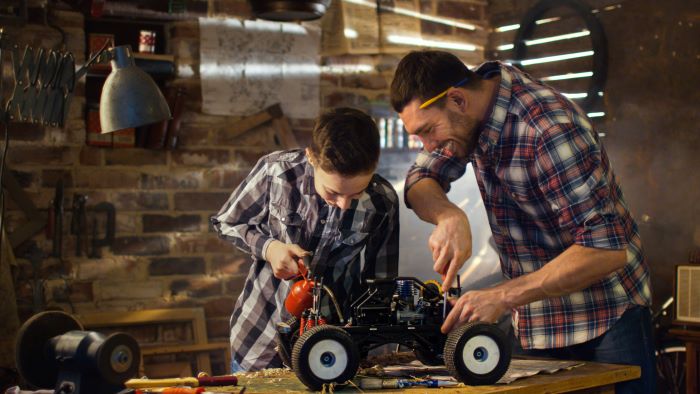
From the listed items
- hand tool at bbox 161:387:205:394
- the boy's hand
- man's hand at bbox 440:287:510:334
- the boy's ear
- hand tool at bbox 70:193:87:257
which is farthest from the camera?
hand tool at bbox 70:193:87:257

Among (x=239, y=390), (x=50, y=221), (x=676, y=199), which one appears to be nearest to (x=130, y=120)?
(x=239, y=390)

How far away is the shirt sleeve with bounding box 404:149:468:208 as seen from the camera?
8.35 ft

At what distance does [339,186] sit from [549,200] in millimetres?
584

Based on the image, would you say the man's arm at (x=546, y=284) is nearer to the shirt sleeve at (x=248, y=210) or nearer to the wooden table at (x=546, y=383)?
the wooden table at (x=546, y=383)

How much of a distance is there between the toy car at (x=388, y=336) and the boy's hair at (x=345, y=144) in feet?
1.25

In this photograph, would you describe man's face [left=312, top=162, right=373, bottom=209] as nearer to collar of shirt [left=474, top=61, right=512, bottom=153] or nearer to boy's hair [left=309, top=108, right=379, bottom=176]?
boy's hair [left=309, top=108, right=379, bottom=176]

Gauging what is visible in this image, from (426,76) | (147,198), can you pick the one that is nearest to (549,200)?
(426,76)

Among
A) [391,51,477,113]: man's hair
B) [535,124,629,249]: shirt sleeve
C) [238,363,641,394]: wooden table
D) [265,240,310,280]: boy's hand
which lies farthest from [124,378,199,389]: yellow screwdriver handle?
[535,124,629,249]: shirt sleeve

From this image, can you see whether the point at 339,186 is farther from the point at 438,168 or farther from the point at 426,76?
the point at 426,76

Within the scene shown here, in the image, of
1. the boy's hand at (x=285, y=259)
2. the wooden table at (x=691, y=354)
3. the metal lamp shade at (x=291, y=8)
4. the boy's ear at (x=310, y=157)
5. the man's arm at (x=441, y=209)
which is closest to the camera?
the man's arm at (x=441, y=209)

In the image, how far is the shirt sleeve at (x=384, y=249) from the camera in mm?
2689

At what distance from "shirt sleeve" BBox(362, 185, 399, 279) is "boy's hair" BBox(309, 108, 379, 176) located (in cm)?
27

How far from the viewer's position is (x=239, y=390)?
1985mm

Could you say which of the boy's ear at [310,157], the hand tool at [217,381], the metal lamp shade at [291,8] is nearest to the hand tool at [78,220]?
the metal lamp shade at [291,8]
